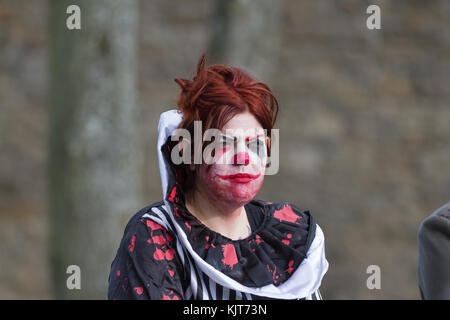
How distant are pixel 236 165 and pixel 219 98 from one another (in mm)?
198

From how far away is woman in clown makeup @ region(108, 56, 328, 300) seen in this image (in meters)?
1.66

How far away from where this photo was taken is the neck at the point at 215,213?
179 centimetres

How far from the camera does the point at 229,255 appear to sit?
1.73 m

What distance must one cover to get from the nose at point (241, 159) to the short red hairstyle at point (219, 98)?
10 centimetres

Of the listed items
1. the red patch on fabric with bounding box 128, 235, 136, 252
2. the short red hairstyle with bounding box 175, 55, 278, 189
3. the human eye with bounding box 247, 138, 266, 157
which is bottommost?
the red patch on fabric with bounding box 128, 235, 136, 252

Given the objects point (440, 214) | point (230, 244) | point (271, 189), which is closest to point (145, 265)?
point (230, 244)

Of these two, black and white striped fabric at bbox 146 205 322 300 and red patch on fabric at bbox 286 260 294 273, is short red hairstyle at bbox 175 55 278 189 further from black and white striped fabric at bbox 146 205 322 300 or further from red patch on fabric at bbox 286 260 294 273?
red patch on fabric at bbox 286 260 294 273

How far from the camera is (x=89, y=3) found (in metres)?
3.34

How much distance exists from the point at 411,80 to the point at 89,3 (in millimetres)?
3617

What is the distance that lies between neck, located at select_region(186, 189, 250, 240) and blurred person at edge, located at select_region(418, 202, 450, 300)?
1.94 ft

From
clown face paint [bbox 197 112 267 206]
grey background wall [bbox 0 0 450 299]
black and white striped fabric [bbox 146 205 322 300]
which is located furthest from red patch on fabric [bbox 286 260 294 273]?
grey background wall [bbox 0 0 450 299]

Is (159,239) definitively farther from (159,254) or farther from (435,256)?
(435,256)

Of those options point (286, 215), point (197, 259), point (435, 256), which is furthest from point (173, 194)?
point (435, 256)
